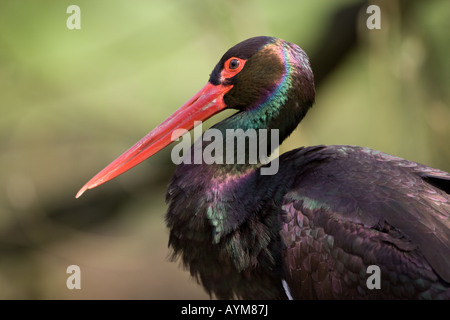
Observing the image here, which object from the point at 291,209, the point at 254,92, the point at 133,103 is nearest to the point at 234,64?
the point at 254,92

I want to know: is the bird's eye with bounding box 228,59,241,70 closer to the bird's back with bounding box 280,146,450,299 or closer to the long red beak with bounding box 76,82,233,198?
the long red beak with bounding box 76,82,233,198

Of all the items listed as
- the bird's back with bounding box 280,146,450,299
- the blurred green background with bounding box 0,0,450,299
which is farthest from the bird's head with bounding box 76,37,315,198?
the blurred green background with bounding box 0,0,450,299

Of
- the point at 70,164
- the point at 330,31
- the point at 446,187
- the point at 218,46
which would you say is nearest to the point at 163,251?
the point at 70,164

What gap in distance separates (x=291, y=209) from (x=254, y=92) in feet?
2.26

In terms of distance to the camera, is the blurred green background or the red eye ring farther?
the blurred green background

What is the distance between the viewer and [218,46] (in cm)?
629

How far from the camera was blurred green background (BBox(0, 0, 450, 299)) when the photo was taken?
547cm

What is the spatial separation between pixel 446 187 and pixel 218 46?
337 cm

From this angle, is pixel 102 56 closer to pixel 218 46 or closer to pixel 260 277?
pixel 218 46

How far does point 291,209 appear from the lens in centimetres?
320

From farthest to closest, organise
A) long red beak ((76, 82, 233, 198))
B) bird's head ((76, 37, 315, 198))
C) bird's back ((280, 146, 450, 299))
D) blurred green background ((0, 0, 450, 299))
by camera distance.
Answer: blurred green background ((0, 0, 450, 299)) → long red beak ((76, 82, 233, 198)) → bird's head ((76, 37, 315, 198)) → bird's back ((280, 146, 450, 299))

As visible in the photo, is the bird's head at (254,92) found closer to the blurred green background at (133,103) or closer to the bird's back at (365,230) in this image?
the bird's back at (365,230)

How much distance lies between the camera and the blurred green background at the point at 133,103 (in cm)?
547

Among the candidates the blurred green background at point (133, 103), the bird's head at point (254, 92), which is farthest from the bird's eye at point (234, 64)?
the blurred green background at point (133, 103)
